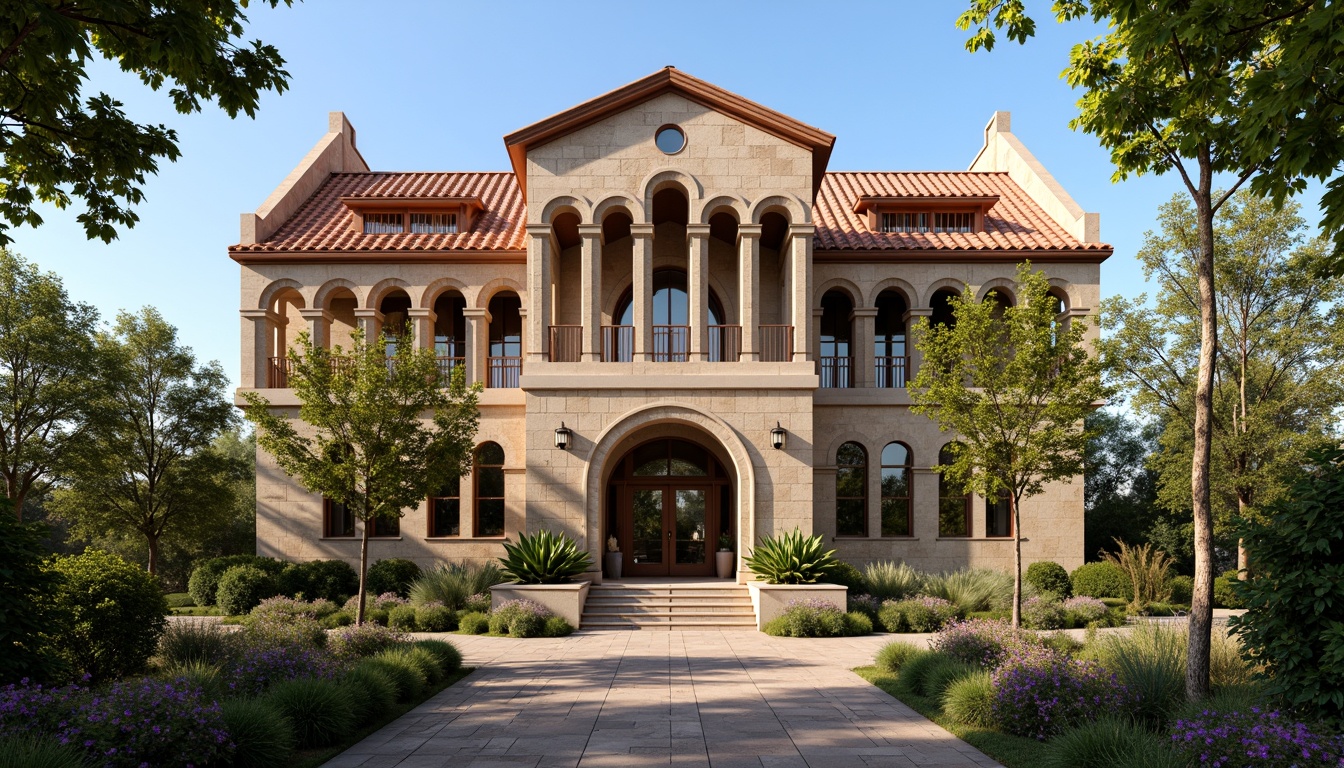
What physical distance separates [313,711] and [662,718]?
3793mm

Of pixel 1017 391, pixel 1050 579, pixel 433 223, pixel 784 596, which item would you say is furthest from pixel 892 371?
pixel 433 223

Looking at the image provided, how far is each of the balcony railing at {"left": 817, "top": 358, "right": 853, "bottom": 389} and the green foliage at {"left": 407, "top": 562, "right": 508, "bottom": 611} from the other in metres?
10.4

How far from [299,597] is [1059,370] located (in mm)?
16931

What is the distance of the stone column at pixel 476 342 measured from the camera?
23.2 meters

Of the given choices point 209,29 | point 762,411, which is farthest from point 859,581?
point 209,29

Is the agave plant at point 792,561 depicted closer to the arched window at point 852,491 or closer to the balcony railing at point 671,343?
the arched window at point 852,491

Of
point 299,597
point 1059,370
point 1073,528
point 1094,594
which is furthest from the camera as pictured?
point 1073,528

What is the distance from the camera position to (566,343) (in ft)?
72.9

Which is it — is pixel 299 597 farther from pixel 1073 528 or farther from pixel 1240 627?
pixel 1073 528

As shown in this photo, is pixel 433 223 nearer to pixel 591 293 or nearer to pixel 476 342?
Result: pixel 476 342

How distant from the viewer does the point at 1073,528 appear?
22359 mm

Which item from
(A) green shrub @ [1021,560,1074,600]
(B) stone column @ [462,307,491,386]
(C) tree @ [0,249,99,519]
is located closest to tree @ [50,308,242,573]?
(C) tree @ [0,249,99,519]

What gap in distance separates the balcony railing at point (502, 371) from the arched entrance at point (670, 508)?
391 centimetres

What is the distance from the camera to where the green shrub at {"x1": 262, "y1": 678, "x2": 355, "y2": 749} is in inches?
336
